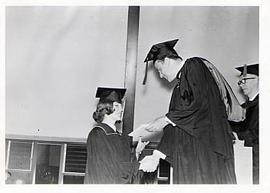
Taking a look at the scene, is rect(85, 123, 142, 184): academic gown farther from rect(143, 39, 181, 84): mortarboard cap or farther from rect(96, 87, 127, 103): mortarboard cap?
rect(143, 39, 181, 84): mortarboard cap

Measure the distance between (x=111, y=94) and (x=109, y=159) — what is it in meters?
0.39

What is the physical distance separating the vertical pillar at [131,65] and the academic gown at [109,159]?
153mm

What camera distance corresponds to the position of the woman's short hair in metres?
2.54

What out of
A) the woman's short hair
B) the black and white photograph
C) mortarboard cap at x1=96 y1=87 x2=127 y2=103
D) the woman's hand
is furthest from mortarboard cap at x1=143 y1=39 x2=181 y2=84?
the woman's hand

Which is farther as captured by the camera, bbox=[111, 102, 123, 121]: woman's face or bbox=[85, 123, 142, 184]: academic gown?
bbox=[111, 102, 123, 121]: woman's face

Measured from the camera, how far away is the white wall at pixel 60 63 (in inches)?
112

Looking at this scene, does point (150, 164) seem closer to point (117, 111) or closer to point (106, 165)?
point (106, 165)

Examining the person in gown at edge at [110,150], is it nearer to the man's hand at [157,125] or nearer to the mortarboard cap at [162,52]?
the man's hand at [157,125]

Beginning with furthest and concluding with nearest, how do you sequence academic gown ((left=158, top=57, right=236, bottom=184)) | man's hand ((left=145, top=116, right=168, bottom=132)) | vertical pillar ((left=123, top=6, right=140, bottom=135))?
1. vertical pillar ((left=123, top=6, right=140, bottom=135))
2. man's hand ((left=145, top=116, right=168, bottom=132))
3. academic gown ((left=158, top=57, right=236, bottom=184))

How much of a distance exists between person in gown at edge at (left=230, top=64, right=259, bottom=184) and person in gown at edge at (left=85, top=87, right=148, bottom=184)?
0.58m

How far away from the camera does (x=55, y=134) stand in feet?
9.30
